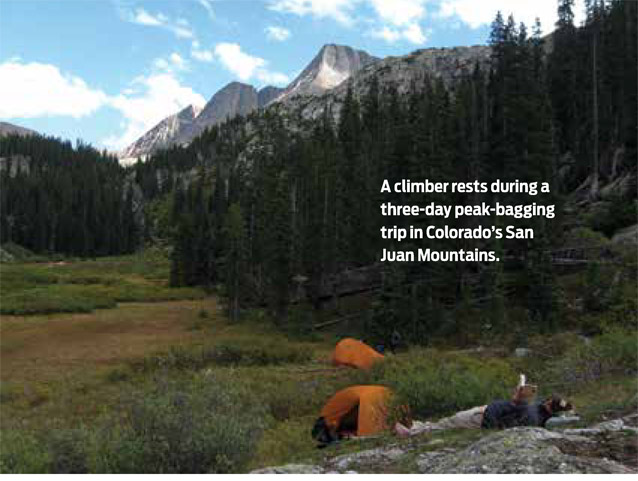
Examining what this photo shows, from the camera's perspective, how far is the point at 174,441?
865cm

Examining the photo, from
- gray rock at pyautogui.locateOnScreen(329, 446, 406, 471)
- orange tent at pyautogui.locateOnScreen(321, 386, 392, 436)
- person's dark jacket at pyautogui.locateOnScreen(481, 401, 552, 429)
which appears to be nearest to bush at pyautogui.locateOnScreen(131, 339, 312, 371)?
orange tent at pyautogui.locateOnScreen(321, 386, 392, 436)

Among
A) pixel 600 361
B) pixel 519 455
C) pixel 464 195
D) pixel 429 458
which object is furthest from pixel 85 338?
pixel 519 455

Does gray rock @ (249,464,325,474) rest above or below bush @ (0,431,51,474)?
above

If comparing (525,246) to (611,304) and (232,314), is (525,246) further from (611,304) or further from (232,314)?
(232,314)

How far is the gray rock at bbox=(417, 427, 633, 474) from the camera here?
6891 mm

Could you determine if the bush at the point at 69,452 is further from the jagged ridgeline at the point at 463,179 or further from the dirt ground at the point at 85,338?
the jagged ridgeline at the point at 463,179

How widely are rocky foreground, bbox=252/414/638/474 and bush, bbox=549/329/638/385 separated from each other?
25.4ft

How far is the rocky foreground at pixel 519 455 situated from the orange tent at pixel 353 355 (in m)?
18.8

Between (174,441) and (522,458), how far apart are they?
501cm

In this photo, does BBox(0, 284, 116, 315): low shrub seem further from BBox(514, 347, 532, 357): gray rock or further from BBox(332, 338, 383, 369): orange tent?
BBox(514, 347, 532, 357): gray rock

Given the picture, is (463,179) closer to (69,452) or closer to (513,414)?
(513,414)

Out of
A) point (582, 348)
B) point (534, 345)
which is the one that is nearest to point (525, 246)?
point (534, 345)

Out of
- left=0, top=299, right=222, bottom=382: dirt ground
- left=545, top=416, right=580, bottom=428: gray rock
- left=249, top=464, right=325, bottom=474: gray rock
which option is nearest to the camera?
left=249, top=464, right=325, bottom=474: gray rock

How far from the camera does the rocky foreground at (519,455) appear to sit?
701cm
